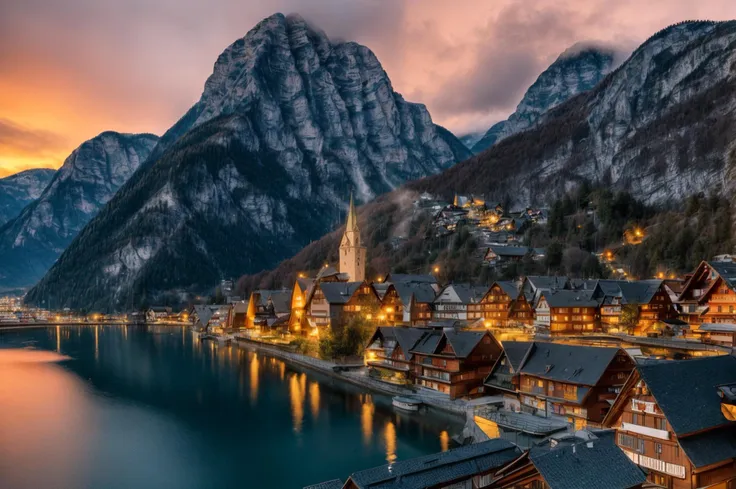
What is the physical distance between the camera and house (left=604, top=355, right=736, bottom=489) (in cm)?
1938

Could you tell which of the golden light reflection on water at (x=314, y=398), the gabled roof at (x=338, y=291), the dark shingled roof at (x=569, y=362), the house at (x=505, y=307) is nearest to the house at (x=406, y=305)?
the gabled roof at (x=338, y=291)

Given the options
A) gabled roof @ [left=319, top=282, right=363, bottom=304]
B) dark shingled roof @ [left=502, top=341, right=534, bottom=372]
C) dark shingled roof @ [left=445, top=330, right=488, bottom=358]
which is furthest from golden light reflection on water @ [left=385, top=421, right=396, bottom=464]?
gabled roof @ [left=319, top=282, right=363, bottom=304]

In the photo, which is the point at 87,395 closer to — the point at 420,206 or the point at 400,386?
the point at 400,386

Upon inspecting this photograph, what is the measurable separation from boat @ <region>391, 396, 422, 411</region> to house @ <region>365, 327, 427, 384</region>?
498 centimetres

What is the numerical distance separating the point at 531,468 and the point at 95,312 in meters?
186

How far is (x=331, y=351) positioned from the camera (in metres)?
60.2

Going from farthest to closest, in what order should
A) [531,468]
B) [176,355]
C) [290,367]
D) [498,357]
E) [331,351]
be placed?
[176,355] < [290,367] < [331,351] < [498,357] < [531,468]

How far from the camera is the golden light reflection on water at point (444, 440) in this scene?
31.7 metres

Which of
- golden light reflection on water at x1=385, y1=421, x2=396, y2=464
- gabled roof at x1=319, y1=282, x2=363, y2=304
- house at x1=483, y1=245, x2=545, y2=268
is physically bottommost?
golden light reflection on water at x1=385, y1=421, x2=396, y2=464

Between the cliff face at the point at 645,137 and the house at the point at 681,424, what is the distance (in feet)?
251

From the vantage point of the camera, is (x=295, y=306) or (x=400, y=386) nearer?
(x=400, y=386)

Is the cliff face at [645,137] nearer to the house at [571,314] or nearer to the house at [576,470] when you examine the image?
the house at [571,314]

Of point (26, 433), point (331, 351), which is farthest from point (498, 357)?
point (26, 433)

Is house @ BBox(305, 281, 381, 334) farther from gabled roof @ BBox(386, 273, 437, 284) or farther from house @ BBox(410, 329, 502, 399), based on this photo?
house @ BBox(410, 329, 502, 399)
